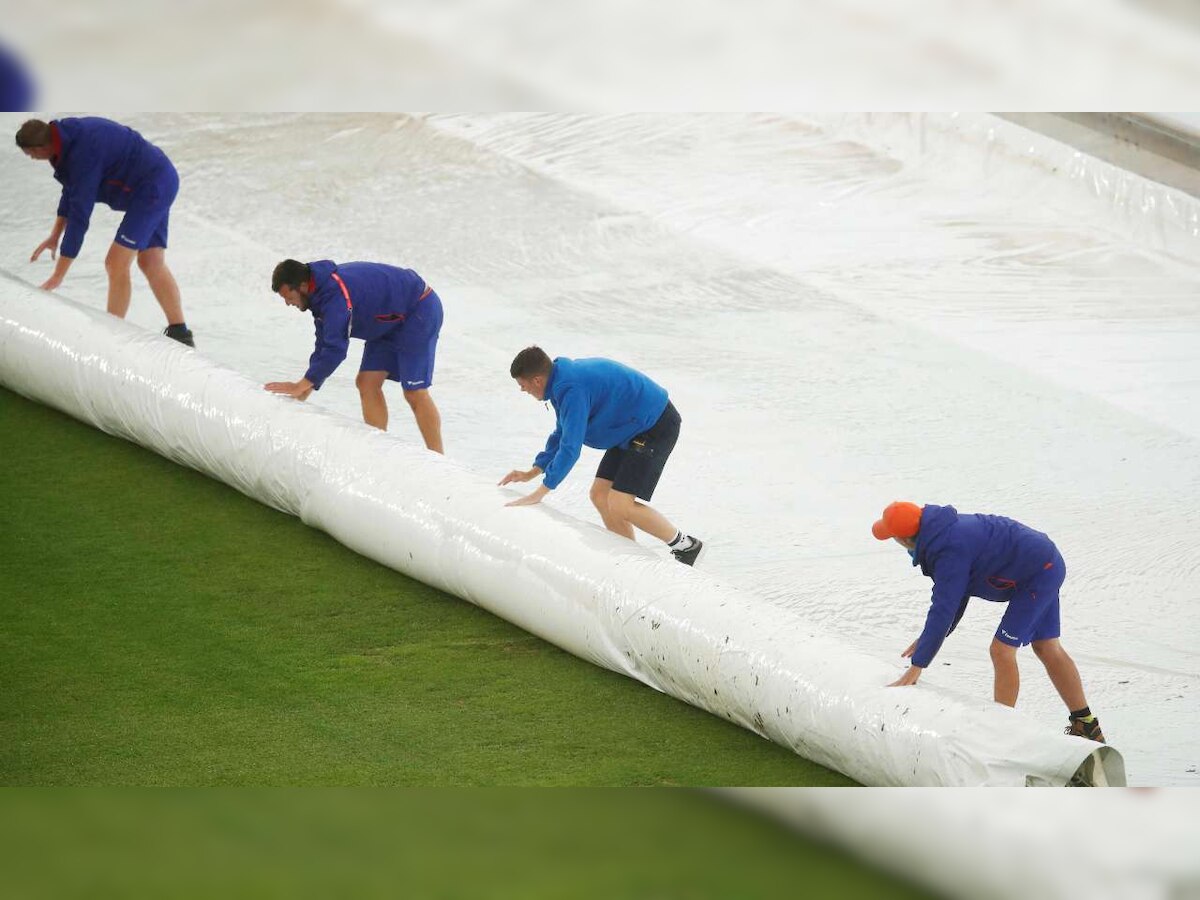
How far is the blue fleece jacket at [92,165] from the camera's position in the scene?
5.31 m

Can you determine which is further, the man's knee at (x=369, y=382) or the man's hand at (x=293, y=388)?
the man's knee at (x=369, y=382)

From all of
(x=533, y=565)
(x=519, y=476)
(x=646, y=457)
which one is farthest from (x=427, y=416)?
(x=533, y=565)

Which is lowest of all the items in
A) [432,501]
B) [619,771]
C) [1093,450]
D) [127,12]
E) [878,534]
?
[619,771]

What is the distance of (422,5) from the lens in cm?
687

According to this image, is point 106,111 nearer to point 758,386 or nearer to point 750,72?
point 750,72

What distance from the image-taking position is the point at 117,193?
546 cm

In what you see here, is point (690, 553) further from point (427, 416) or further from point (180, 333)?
point (180, 333)

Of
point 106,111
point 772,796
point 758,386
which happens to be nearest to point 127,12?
point 106,111

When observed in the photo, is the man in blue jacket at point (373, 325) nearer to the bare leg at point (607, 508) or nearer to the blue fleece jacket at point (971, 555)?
the bare leg at point (607, 508)

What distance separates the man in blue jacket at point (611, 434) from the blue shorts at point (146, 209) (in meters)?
1.92

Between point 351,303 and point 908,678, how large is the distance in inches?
85.8

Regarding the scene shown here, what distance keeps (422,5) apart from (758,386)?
2.69 m

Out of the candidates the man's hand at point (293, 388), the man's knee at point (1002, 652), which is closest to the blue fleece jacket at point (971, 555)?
the man's knee at point (1002, 652)

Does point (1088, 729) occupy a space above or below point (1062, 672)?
below
